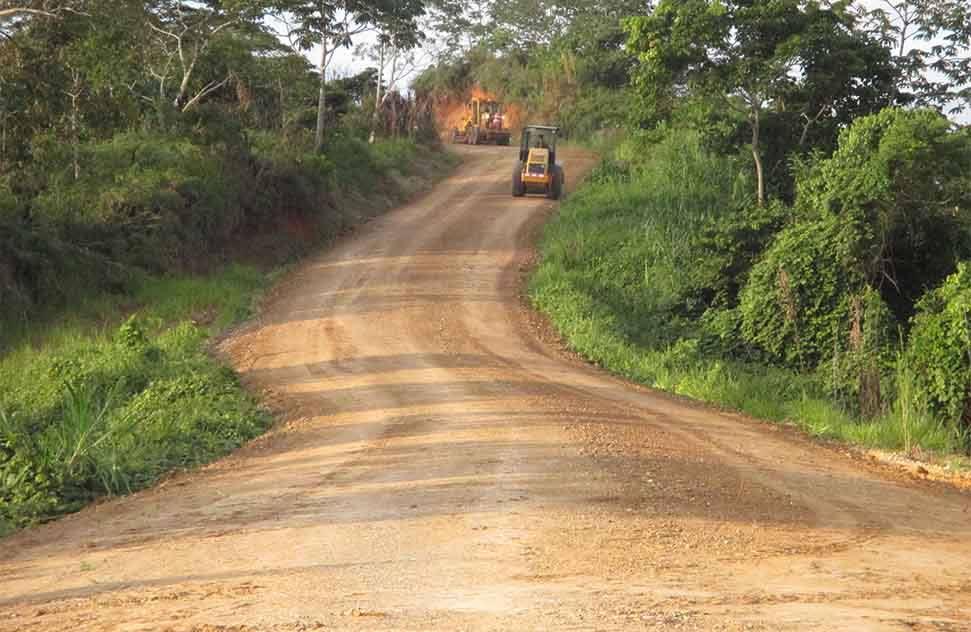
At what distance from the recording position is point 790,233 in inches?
822

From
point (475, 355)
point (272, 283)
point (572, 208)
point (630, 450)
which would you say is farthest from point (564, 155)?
point (630, 450)

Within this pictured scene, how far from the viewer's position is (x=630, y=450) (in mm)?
11812

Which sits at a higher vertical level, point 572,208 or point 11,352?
point 572,208

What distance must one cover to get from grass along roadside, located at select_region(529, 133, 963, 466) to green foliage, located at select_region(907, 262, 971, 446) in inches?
14.1

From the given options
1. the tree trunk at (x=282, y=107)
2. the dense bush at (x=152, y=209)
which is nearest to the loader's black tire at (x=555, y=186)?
the dense bush at (x=152, y=209)

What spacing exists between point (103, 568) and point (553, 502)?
3.48 metres

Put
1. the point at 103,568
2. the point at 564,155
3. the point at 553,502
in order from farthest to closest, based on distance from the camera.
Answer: the point at 564,155 < the point at 553,502 < the point at 103,568

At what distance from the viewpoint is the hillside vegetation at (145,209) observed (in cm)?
1274

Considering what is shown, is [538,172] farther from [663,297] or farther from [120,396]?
[120,396]

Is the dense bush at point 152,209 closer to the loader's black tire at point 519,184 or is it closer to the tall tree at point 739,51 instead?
the loader's black tire at point 519,184

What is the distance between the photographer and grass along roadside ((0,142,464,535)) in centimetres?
1082

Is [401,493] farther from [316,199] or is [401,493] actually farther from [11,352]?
[316,199]

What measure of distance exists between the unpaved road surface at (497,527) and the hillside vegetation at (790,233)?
8.57 ft

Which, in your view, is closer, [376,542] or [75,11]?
[376,542]
